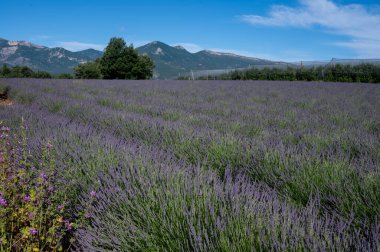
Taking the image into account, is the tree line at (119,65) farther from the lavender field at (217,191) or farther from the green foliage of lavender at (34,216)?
the green foliage of lavender at (34,216)

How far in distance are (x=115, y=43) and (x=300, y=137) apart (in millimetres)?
49822

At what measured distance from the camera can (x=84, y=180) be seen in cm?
206

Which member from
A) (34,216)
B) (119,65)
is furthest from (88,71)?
(34,216)

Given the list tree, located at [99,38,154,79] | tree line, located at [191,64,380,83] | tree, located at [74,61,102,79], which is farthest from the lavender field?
tree, located at [74,61,102,79]

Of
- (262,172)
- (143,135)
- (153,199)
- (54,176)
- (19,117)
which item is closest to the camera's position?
(153,199)

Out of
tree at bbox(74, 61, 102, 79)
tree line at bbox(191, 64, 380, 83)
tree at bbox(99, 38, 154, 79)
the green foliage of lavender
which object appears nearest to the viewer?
the green foliage of lavender

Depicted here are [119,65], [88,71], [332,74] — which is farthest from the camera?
[88,71]

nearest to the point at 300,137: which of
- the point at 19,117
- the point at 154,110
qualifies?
the point at 154,110

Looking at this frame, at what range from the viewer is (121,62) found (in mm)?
47062

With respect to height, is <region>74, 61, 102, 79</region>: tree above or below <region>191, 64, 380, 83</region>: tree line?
above

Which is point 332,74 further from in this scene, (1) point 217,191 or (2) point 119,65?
(2) point 119,65

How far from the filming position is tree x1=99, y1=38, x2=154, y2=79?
46875 mm

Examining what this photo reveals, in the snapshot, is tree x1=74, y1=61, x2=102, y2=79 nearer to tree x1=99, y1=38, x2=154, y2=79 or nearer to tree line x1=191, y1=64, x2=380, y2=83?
tree x1=99, y1=38, x2=154, y2=79

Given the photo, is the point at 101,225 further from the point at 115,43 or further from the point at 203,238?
the point at 115,43
